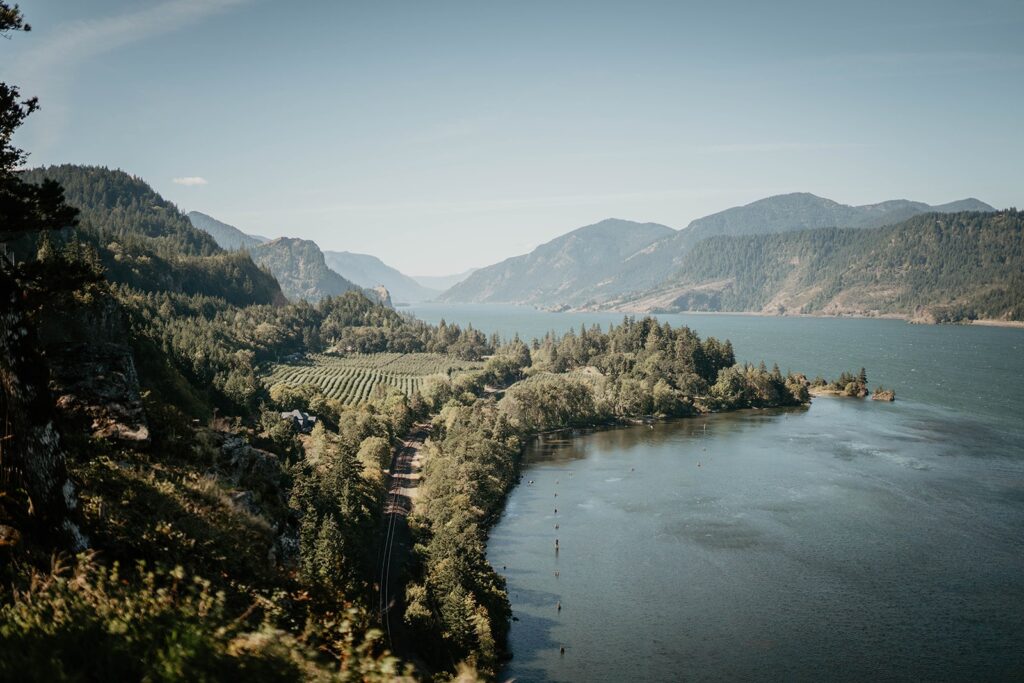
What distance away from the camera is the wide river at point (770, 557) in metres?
41.3

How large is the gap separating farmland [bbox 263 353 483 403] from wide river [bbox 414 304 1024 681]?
174 feet

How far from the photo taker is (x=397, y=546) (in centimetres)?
5338

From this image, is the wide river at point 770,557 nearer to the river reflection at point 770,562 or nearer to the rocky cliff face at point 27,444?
the river reflection at point 770,562

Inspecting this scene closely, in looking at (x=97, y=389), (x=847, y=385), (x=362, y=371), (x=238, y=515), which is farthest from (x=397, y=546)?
(x=847, y=385)

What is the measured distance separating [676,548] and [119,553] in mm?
54076

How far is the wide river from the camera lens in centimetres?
4128

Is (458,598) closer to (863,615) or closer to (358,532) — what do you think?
(358,532)

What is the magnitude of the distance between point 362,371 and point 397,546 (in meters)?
110

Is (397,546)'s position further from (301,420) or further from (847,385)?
(847,385)

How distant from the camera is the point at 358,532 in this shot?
163ft

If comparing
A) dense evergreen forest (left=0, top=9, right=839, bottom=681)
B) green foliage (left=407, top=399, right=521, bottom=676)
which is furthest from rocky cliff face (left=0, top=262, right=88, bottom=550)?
green foliage (left=407, top=399, right=521, bottom=676)

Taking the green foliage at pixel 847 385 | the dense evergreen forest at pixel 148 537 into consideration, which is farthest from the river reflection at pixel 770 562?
the green foliage at pixel 847 385

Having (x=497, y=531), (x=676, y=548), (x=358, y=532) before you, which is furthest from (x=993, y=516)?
Result: (x=358, y=532)

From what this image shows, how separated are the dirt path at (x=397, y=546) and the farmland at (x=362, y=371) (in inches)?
1644
